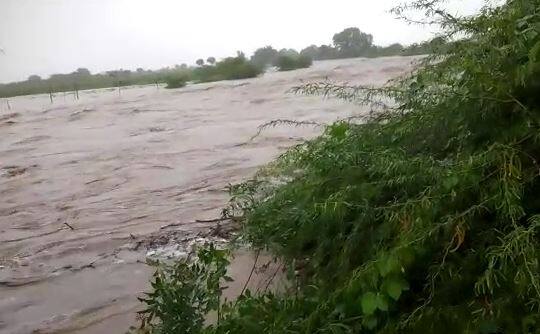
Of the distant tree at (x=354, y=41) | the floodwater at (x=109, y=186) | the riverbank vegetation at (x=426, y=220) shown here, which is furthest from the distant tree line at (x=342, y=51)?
the riverbank vegetation at (x=426, y=220)

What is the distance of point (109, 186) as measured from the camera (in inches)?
223

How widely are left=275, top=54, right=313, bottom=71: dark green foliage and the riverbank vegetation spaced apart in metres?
13.9

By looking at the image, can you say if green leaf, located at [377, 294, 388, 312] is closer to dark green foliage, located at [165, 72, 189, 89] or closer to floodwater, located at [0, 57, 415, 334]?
floodwater, located at [0, 57, 415, 334]

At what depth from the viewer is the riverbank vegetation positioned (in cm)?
156

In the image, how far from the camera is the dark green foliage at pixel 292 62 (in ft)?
54.1

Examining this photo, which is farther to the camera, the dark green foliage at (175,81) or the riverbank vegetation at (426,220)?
the dark green foliage at (175,81)

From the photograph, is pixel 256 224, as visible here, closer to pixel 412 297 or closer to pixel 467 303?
pixel 412 297

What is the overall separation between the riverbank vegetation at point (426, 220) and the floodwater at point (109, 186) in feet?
3.18

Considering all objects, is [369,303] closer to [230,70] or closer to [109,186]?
[109,186]

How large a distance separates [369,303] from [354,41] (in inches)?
609

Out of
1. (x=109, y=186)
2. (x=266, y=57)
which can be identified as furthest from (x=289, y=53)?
(x=109, y=186)

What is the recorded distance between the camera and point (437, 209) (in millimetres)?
1725

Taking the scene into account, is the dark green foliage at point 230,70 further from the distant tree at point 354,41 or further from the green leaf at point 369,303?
the green leaf at point 369,303

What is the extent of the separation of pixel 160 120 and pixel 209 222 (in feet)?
19.3
